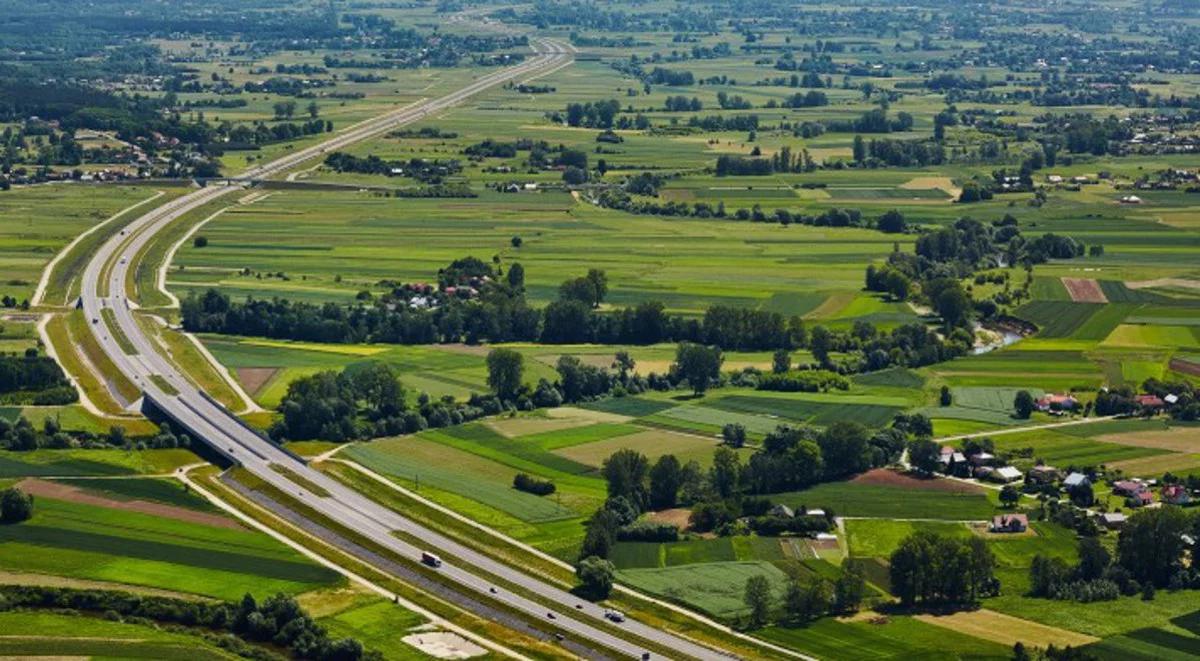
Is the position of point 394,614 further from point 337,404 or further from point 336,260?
point 336,260

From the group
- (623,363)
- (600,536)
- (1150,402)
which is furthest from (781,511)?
(1150,402)

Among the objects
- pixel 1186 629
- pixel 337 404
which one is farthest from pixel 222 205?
pixel 1186 629

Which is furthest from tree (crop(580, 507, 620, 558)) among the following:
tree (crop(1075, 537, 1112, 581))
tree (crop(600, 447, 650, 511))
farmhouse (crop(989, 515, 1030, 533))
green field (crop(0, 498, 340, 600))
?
tree (crop(1075, 537, 1112, 581))

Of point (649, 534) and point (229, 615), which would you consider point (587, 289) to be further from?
point (229, 615)

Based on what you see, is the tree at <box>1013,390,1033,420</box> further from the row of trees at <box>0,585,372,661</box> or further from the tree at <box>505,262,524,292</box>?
the row of trees at <box>0,585,372,661</box>

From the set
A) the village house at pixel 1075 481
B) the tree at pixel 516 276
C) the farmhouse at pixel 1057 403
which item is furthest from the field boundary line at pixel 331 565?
the tree at pixel 516 276

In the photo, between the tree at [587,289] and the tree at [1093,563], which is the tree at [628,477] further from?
the tree at [587,289]
